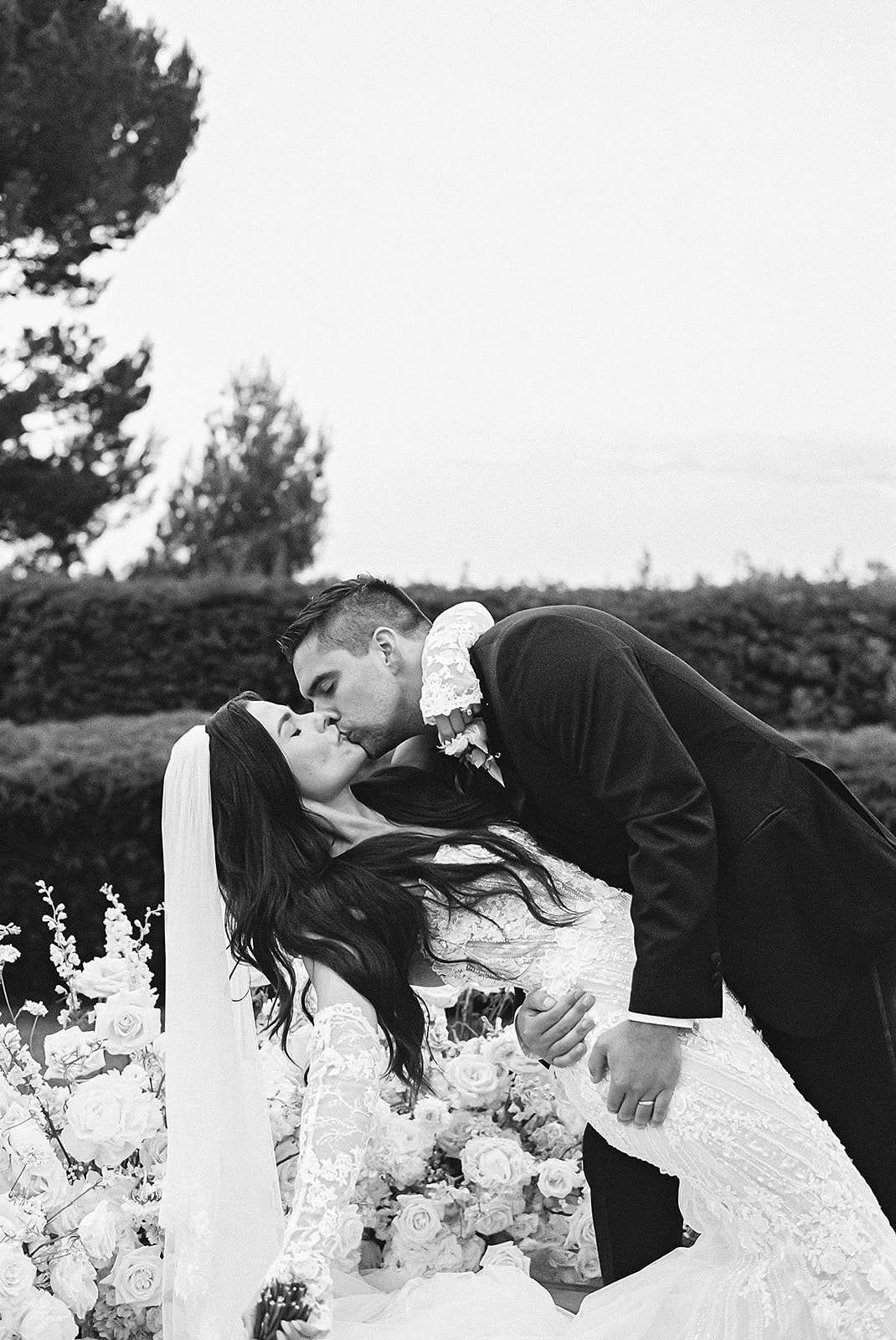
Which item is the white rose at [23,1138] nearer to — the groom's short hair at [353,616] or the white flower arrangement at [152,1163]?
the white flower arrangement at [152,1163]

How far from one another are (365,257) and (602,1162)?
11641mm

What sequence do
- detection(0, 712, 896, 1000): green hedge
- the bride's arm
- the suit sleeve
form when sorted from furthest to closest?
1. detection(0, 712, 896, 1000): green hedge
2. the suit sleeve
3. the bride's arm

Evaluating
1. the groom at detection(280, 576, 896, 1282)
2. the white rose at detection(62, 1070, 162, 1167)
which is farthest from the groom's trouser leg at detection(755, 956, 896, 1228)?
the white rose at detection(62, 1070, 162, 1167)

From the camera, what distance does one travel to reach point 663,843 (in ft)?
7.93

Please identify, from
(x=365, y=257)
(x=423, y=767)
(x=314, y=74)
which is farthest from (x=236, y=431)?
(x=423, y=767)

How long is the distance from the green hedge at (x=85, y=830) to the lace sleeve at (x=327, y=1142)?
391 cm

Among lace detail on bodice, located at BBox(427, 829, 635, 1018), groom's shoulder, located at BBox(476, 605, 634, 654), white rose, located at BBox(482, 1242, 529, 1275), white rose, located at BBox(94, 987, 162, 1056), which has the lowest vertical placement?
white rose, located at BBox(482, 1242, 529, 1275)

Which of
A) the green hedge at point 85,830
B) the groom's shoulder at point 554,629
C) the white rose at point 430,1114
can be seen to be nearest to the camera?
the groom's shoulder at point 554,629

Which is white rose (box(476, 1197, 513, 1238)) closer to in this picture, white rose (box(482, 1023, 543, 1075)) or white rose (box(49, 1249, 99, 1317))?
white rose (box(482, 1023, 543, 1075))

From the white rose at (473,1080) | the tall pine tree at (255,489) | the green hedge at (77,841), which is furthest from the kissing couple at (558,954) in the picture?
the tall pine tree at (255,489)

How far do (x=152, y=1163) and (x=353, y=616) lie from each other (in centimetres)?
137

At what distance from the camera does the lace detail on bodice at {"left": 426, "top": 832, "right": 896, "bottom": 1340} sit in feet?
8.01

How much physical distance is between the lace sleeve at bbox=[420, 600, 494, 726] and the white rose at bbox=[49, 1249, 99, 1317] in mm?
1356

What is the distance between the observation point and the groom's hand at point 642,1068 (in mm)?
2463
